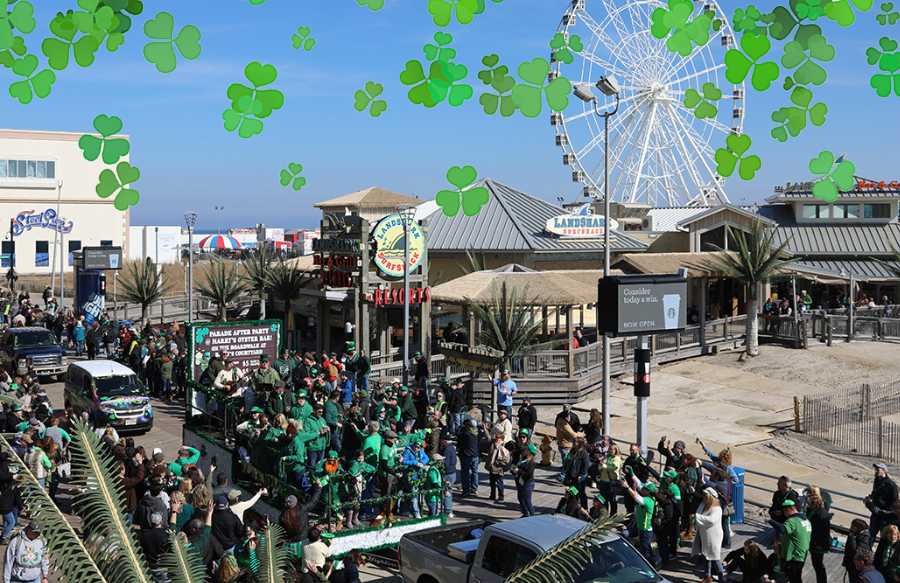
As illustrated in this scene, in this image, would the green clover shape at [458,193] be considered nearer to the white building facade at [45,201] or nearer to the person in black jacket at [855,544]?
the person in black jacket at [855,544]

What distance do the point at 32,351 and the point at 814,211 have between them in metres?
34.5

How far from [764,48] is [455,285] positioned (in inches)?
1019

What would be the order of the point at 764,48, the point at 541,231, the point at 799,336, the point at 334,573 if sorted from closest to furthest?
the point at 764,48 < the point at 334,573 < the point at 799,336 < the point at 541,231

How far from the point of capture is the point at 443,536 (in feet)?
36.9

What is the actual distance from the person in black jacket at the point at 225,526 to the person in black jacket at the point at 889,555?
7121 millimetres

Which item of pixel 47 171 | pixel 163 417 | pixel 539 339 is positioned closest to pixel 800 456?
pixel 539 339

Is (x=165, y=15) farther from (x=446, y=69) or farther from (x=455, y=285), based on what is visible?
(x=455, y=285)

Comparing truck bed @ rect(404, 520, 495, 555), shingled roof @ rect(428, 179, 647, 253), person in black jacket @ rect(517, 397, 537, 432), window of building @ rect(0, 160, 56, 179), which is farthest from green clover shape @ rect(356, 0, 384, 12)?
window of building @ rect(0, 160, 56, 179)

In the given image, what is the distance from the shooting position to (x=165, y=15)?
412 cm

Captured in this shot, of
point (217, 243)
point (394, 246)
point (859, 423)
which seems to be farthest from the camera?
point (217, 243)

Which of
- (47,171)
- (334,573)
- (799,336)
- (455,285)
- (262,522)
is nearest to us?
(334,573)

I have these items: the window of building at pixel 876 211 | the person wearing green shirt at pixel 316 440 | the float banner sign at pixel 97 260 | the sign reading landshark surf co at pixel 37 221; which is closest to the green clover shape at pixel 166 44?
the person wearing green shirt at pixel 316 440

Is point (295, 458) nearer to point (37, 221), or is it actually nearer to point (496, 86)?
point (496, 86)

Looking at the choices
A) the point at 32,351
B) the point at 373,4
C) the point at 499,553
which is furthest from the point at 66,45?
the point at 32,351
